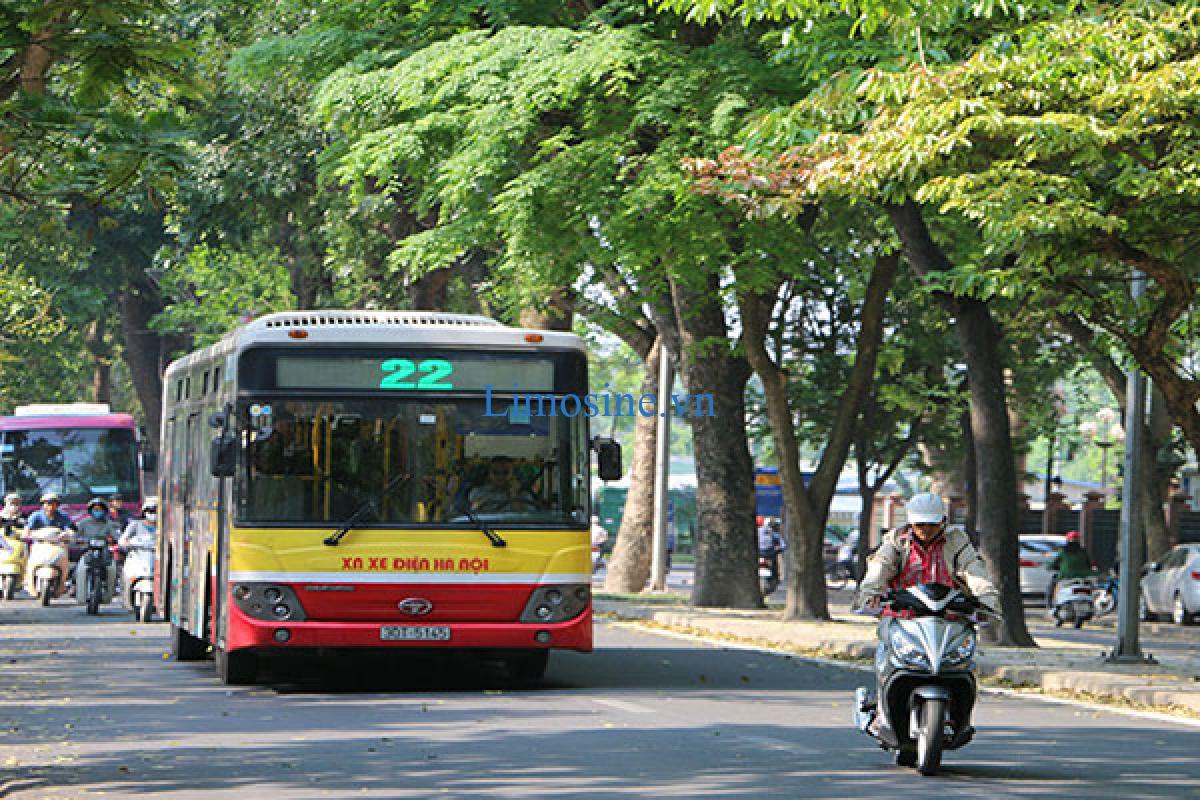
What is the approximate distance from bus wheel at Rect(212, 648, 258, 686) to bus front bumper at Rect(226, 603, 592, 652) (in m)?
0.56

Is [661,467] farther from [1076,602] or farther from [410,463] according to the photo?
[410,463]

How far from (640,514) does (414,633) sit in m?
20.8

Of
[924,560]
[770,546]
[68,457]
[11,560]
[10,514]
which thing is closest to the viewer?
[924,560]

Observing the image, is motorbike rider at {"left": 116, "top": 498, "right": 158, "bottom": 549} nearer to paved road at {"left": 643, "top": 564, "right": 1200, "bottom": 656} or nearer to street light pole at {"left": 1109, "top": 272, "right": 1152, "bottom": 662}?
paved road at {"left": 643, "top": 564, "right": 1200, "bottom": 656}

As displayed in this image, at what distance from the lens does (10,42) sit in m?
10.4

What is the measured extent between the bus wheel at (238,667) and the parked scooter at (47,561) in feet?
47.1

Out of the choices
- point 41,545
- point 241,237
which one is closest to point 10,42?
point 41,545

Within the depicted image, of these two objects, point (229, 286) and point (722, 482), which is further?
point (229, 286)

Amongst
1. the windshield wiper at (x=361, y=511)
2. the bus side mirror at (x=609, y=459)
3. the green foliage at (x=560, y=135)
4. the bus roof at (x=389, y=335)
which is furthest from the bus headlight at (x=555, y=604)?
the green foliage at (x=560, y=135)

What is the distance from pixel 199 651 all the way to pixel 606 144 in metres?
7.12

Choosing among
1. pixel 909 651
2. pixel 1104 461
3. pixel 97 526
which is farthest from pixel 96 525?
pixel 1104 461

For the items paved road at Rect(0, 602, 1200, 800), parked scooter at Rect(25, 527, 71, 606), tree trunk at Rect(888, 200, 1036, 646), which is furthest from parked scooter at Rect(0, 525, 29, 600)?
tree trunk at Rect(888, 200, 1036, 646)

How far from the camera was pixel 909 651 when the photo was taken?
10992mm

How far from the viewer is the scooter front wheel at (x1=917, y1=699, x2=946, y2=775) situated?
10852 mm
